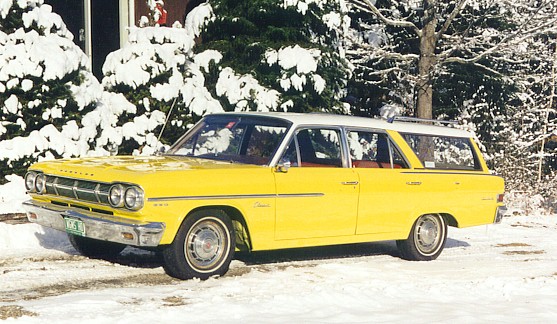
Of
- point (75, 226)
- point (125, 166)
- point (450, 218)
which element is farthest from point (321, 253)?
point (75, 226)

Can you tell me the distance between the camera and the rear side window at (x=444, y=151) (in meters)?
10.8

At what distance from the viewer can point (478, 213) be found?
11188 millimetres

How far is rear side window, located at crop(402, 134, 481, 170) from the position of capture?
35.4ft

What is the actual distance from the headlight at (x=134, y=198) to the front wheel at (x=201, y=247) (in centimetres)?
53

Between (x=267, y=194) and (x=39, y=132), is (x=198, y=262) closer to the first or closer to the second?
(x=267, y=194)

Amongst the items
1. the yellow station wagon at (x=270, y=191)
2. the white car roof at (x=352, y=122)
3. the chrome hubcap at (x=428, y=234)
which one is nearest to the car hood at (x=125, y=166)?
the yellow station wagon at (x=270, y=191)

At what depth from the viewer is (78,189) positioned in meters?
8.52

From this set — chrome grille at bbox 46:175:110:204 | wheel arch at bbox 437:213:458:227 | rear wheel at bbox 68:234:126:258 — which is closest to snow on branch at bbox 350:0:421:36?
wheel arch at bbox 437:213:458:227

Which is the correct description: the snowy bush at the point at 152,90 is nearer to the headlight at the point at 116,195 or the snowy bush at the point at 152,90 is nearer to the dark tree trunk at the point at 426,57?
the dark tree trunk at the point at 426,57

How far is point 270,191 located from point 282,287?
1.05 meters

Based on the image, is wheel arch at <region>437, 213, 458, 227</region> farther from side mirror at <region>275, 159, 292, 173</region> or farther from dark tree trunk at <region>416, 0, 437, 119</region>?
dark tree trunk at <region>416, 0, 437, 119</region>

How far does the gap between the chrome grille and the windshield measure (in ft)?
4.92

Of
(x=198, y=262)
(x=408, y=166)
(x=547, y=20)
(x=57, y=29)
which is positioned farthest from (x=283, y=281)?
(x=547, y=20)

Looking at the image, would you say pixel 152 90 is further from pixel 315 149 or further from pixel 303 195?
pixel 303 195
